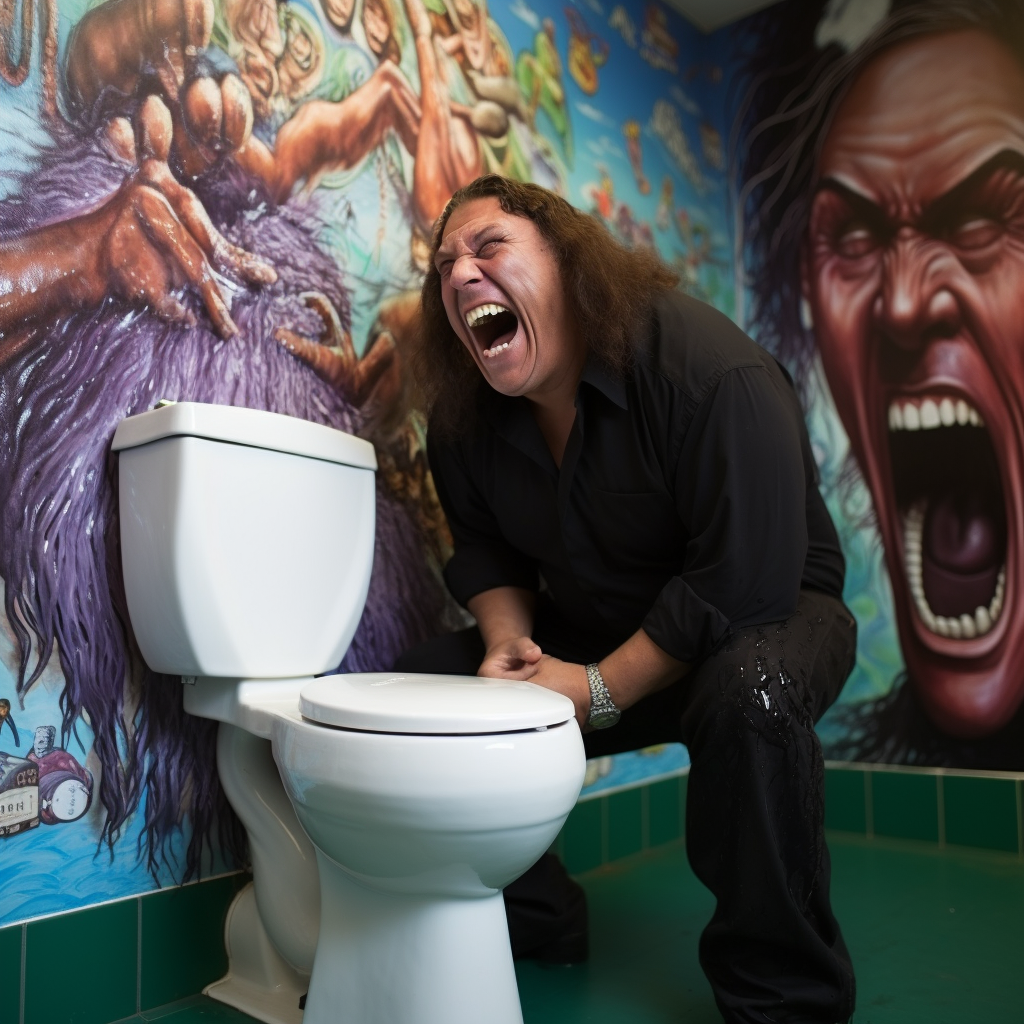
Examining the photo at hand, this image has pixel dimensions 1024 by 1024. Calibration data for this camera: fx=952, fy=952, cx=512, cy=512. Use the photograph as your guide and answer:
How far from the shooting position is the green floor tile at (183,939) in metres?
1.28

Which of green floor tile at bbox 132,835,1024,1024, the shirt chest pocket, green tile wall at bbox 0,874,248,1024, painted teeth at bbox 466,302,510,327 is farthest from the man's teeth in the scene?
green tile wall at bbox 0,874,248,1024

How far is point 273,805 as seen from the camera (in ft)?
4.31

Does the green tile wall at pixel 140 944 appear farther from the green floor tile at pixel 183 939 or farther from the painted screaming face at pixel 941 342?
the painted screaming face at pixel 941 342

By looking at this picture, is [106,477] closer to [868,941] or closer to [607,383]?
[607,383]

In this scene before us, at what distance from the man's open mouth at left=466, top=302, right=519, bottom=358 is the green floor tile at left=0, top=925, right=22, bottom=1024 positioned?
0.96 meters

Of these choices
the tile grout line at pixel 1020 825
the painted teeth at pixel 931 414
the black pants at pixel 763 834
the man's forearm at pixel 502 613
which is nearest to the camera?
the black pants at pixel 763 834

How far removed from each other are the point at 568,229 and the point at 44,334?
2.40 ft

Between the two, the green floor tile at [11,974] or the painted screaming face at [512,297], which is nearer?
the green floor tile at [11,974]

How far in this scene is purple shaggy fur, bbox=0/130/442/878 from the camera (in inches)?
46.8

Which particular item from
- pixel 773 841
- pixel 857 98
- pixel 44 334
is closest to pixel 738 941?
pixel 773 841

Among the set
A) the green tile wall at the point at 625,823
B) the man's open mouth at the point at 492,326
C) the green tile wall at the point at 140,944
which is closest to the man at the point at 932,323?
the green tile wall at the point at 140,944

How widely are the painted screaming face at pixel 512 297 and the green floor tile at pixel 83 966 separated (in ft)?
2.93

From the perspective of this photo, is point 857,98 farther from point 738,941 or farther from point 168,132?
point 738,941

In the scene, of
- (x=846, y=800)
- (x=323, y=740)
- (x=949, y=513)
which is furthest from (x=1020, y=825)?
(x=323, y=740)
